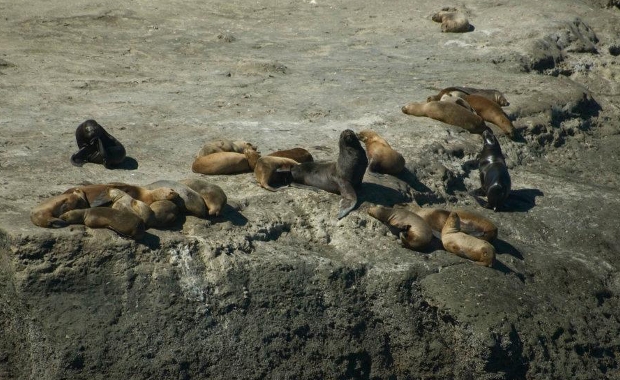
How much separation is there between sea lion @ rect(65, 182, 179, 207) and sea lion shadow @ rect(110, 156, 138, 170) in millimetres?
1194

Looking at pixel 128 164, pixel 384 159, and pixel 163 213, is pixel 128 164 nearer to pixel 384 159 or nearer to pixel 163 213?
pixel 163 213

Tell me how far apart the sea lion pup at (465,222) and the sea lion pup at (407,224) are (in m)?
0.27

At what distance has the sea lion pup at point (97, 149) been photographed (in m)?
9.23

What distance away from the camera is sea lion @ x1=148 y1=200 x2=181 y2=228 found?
304 inches

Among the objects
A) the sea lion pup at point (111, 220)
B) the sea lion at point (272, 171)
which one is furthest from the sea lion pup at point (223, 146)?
the sea lion pup at point (111, 220)

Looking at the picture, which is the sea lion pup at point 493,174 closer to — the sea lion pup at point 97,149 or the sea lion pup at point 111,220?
the sea lion pup at point 97,149

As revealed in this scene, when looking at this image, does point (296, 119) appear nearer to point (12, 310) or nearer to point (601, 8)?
point (12, 310)

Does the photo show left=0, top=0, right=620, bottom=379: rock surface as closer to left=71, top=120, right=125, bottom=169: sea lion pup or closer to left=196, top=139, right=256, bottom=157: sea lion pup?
left=71, top=120, right=125, bottom=169: sea lion pup

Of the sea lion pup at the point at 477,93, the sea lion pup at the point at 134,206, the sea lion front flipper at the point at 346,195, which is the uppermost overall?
the sea lion pup at the point at 134,206

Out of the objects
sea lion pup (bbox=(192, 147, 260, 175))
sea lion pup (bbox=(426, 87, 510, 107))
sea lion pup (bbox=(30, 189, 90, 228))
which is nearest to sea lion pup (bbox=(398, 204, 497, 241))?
sea lion pup (bbox=(192, 147, 260, 175))

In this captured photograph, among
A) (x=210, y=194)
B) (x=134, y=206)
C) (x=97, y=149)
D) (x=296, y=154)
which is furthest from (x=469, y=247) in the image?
→ (x=97, y=149)

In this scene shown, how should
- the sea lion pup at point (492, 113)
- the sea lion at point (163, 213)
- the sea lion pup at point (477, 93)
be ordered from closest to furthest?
the sea lion at point (163, 213), the sea lion pup at point (492, 113), the sea lion pup at point (477, 93)

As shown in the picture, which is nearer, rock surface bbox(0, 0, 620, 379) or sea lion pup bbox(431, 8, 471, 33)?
rock surface bbox(0, 0, 620, 379)

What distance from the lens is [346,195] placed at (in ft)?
28.8
